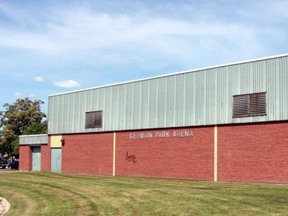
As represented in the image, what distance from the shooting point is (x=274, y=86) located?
24141mm

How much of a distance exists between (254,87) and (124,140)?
12129 mm

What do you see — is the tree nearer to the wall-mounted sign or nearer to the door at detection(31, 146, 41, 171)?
the door at detection(31, 146, 41, 171)

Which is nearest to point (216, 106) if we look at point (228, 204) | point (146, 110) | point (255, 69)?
point (255, 69)

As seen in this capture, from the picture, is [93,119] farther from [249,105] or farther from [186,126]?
[249,105]

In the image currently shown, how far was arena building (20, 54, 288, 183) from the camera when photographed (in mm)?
24359

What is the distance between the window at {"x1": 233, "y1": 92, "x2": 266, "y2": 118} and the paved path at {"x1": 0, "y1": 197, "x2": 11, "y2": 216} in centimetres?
1396

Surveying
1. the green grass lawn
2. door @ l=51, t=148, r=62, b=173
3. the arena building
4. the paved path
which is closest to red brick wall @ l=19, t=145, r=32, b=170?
door @ l=51, t=148, r=62, b=173

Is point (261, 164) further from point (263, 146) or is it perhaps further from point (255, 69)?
point (255, 69)

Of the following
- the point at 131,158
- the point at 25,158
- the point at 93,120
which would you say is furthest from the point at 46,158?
the point at 131,158

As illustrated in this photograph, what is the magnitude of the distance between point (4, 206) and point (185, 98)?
14963 mm

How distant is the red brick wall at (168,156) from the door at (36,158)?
42.7 feet

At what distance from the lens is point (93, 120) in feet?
121

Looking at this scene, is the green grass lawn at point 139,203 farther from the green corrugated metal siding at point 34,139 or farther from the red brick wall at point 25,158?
the red brick wall at point 25,158

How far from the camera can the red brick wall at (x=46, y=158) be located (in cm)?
4166
